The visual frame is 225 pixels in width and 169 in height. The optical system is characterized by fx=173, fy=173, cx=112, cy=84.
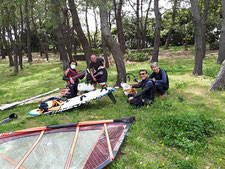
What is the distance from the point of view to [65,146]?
3.41 meters

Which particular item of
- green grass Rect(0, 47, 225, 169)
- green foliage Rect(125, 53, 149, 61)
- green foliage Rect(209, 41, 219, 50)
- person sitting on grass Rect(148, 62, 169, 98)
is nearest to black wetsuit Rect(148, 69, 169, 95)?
person sitting on grass Rect(148, 62, 169, 98)

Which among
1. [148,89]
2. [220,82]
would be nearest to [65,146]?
[148,89]

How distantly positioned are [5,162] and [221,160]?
3701 mm

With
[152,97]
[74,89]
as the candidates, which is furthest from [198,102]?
[74,89]

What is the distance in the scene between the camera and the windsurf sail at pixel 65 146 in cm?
298

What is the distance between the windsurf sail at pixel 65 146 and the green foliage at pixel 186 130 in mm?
764

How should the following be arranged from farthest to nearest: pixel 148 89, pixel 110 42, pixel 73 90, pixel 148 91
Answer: pixel 73 90
pixel 110 42
pixel 148 91
pixel 148 89

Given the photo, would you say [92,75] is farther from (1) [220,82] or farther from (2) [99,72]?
(1) [220,82]

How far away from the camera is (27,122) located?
516cm

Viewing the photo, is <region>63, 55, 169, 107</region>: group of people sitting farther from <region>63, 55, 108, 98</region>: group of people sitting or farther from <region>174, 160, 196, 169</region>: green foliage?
<region>174, 160, 196, 169</region>: green foliage

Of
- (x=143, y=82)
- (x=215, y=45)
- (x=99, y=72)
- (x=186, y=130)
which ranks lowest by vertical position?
(x=186, y=130)

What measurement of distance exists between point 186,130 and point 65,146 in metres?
2.46

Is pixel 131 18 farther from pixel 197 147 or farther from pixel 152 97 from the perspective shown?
pixel 197 147

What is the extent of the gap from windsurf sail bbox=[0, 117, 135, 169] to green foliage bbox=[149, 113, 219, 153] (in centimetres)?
76
